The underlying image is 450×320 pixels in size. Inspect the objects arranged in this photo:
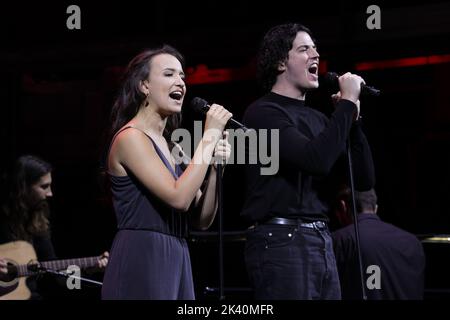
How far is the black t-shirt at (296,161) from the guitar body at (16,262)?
2192 mm

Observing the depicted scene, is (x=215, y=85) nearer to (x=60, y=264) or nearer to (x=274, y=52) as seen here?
(x=60, y=264)

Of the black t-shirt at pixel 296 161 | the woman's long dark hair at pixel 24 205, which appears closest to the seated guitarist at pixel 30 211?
the woman's long dark hair at pixel 24 205

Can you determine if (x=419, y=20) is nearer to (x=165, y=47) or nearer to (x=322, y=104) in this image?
(x=322, y=104)

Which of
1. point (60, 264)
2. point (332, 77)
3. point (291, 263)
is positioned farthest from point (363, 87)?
point (60, 264)

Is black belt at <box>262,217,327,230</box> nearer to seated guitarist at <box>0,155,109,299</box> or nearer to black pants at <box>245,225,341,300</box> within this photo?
black pants at <box>245,225,341,300</box>

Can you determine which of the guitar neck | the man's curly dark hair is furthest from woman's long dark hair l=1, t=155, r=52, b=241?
the man's curly dark hair

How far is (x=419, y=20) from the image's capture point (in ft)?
16.1

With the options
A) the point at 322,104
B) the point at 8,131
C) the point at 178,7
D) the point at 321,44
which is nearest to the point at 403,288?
the point at 322,104

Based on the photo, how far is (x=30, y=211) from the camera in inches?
171

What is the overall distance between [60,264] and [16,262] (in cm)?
25

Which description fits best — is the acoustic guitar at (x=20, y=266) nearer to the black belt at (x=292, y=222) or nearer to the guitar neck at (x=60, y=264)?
the guitar neck at (x=60, y=264)

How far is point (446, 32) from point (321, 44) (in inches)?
32.5

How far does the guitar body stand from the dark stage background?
74 centimetres

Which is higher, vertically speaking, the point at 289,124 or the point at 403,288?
the point at 289,124
